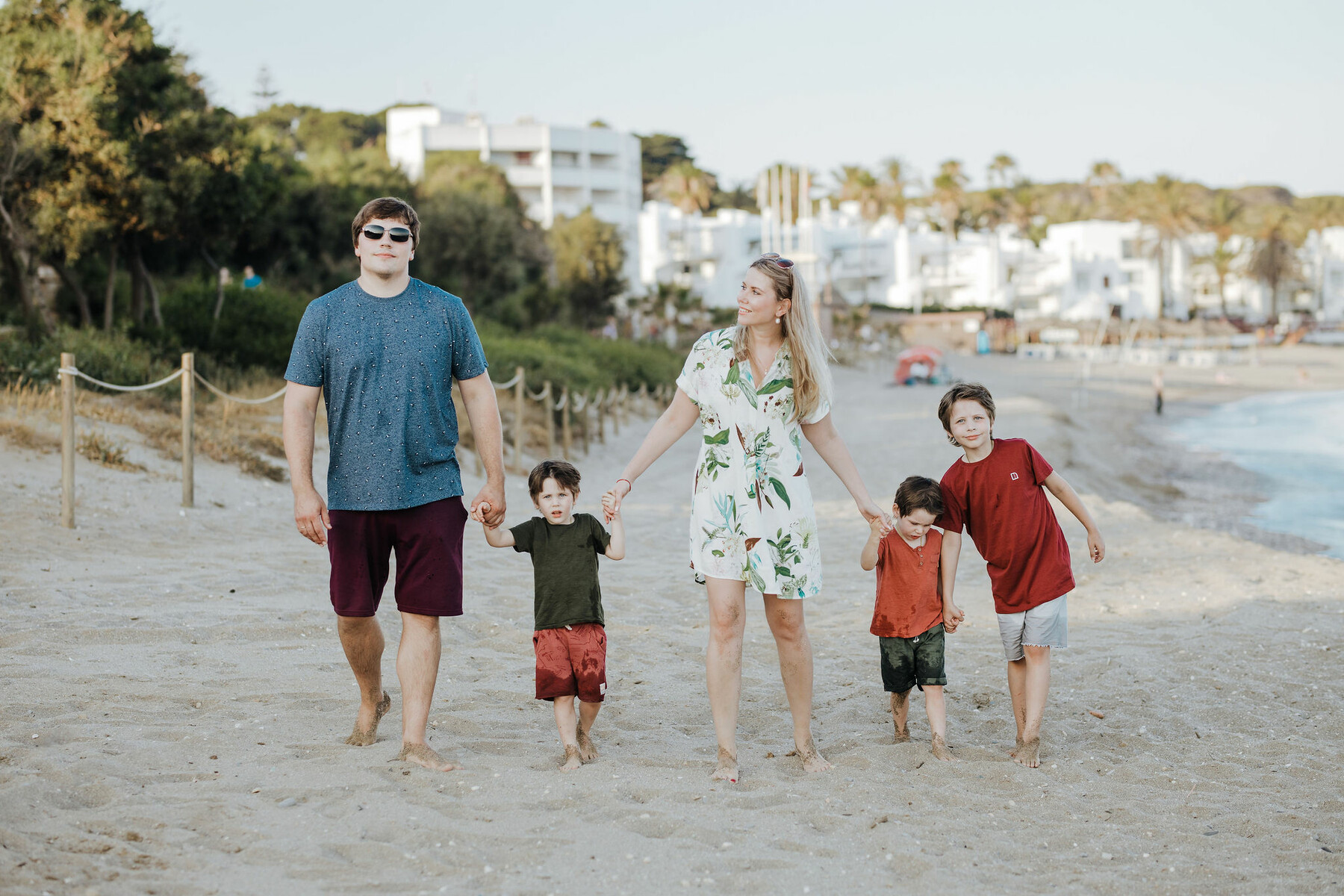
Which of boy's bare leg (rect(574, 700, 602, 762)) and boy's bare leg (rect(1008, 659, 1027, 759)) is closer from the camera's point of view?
boy's bare leg (rect(574, 700, 602, 762))

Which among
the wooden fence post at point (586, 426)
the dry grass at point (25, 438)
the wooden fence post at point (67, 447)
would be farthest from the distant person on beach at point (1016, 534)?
the wooden fence post at point (586, 426)

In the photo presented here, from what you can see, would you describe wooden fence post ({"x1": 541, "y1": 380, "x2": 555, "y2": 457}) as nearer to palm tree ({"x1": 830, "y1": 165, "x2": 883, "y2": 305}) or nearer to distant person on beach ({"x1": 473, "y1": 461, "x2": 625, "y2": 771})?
distant person on beach ({"x1": 473, "y1": 461, "x2": 625, "y2": 771})

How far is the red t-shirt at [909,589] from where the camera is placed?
4.37 metres

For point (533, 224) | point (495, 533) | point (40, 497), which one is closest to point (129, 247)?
point (40, 497)

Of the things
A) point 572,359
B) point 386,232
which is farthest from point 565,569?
point 572,359

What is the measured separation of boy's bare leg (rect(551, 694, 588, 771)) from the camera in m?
4.07

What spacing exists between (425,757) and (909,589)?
6.19 feet

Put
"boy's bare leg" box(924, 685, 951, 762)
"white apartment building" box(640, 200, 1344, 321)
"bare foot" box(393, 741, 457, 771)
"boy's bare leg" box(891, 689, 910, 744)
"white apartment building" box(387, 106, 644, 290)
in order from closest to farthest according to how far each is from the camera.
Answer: "bare foot" box(393, 741, 457, 771) < "boy's bare leg" box(924, 685, 951, 762) < "boy's bare leg" box(891, 689, 910, 744) < "white apartment building" box(387, 106, 644, 290) < "white apartment building" box(640, 200, 1344, 321)

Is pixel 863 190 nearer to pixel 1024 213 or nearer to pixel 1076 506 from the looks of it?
pixel 1024 213

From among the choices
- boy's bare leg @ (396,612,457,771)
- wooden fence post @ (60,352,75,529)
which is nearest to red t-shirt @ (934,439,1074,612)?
boy's bare leg @ (396,612,457,771)

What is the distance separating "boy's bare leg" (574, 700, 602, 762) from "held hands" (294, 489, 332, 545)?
→ 1138 millimetres

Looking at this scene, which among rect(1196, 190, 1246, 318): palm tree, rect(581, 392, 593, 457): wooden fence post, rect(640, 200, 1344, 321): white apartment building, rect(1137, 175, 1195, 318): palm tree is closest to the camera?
rect(581, 392, 593, 457): wooden fence post

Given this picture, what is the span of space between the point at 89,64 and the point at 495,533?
1330 cm

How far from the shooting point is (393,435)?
3682 mm
